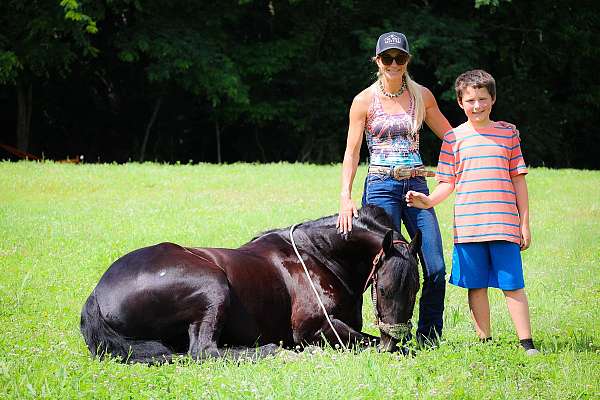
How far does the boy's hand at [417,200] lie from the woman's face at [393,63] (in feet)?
2.99

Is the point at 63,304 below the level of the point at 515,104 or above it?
below

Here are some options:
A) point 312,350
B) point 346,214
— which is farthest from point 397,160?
point 312,350

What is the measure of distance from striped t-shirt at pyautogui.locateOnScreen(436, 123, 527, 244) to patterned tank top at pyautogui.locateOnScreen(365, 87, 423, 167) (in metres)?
0.37

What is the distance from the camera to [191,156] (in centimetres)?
3141

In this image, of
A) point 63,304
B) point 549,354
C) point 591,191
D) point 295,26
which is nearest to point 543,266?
point 549,354

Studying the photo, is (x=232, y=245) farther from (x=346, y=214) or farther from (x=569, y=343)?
(x=569, y=343)

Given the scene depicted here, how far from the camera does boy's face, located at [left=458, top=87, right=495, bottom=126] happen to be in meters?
6.04

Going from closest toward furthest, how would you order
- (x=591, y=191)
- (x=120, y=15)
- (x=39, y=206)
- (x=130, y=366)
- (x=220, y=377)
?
1. (x=220, y=377)
2. (x=130, y=366)
3. (x=39, y=206)
4. (x=591, y=191)
5. (x=120, y=15)

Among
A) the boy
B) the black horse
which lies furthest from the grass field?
the boy

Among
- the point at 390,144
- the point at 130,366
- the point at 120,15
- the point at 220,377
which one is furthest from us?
the point at 120,15

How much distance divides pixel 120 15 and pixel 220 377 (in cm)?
2504

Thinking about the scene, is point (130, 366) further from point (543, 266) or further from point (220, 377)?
point (543, 266)

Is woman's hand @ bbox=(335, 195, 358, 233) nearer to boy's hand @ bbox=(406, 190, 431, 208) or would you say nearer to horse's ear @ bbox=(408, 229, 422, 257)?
boy's hand @ bbox=(406, 190, 431, 208)

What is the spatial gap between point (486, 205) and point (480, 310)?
87cm
